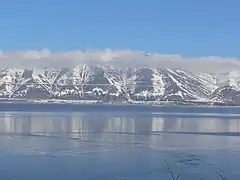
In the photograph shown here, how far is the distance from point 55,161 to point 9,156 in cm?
305

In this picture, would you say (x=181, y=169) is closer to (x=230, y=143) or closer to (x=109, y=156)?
(x=109, y=156)

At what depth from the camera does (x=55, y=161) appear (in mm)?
27688

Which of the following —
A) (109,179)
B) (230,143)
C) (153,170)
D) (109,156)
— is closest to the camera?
(109,179)

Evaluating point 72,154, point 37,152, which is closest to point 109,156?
→ point 72,154

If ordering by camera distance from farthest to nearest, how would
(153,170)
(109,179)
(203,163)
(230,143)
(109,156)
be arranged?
1. (230,143)
2. (109,156)
3. (203,163)
4. (153,170)
5. (109,179)

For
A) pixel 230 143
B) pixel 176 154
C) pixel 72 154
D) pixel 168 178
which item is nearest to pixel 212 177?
pixel 168 178

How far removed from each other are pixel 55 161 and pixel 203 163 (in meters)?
7.52

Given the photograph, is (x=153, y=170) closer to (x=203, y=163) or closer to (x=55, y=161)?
(x=203, y=163)

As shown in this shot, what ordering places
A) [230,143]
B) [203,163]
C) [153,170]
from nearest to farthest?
1. [153,170]
2. [203,163]
3. [230,143]

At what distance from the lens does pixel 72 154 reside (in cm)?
3023

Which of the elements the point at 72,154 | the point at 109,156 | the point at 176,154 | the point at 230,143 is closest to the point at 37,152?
the point at 72,154

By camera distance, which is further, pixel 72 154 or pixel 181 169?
pixel 72 154

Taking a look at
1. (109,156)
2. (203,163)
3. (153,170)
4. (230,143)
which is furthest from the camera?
(230,143)

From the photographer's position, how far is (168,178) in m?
23.8
